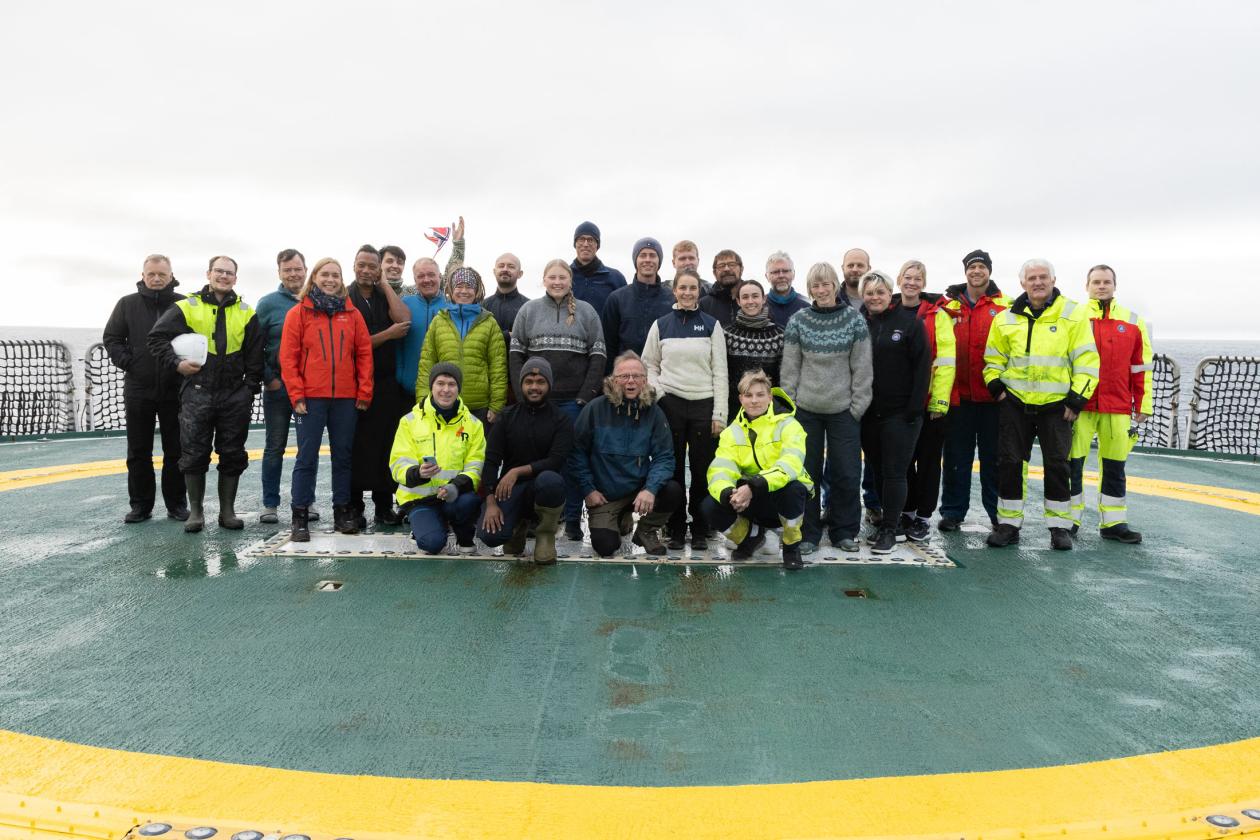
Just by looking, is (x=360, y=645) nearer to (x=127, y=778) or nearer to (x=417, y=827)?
(x=127, y=778)

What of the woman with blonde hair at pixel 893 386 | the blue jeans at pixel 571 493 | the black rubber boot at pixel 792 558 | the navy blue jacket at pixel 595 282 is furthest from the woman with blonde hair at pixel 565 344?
the woman with blonde hair at pixel 893 386

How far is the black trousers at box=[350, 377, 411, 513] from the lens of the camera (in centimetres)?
562

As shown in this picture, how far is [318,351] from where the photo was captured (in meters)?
5.17

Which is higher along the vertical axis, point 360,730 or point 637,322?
point 637,322

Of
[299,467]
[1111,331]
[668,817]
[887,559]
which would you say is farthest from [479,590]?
[1111,331]

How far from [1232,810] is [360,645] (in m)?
3.12

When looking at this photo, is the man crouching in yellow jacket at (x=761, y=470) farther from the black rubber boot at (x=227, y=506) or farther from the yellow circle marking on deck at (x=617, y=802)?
the black rubber boot at (x=227, y=506)

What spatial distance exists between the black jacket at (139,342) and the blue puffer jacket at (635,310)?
3140mm

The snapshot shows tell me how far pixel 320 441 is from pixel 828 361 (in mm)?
3386

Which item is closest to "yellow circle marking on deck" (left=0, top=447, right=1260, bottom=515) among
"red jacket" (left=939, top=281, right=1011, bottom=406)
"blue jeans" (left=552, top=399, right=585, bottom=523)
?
"red jacket" (left=939, top=281, right=1011, bottom=406)

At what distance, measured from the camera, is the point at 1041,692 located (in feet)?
10.0

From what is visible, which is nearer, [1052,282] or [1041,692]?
[1041,692]

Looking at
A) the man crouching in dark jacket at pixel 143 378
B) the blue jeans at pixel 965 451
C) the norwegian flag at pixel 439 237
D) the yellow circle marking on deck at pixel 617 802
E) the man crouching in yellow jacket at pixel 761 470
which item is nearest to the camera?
the yellow circle marking on deck at pixel 617 802

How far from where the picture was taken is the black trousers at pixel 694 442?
5062mm
